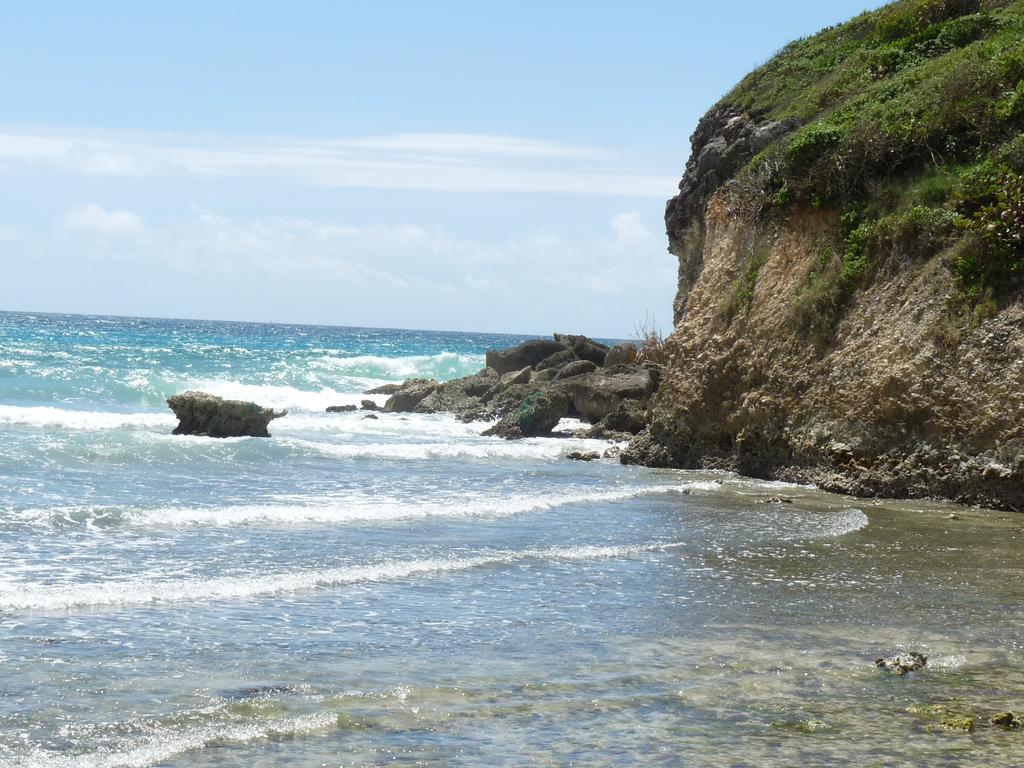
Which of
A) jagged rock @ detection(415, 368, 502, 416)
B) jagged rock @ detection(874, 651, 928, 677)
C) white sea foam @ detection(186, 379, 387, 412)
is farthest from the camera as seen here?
white sea foam @ detection(186, 379, 387, 412)

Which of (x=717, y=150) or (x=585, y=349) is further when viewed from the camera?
(x=585, y=349)

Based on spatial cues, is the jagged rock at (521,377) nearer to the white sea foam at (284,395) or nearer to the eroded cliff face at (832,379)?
the white sea foam at (284,395)

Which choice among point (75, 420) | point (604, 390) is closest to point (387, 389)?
point (604, 390)

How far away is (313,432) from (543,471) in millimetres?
10018

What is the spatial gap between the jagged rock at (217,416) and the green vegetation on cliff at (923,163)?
11741mm

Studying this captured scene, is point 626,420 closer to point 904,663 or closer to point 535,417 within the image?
point 535,417

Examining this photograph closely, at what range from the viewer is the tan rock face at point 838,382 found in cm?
1588

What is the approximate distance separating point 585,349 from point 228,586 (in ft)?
95.4

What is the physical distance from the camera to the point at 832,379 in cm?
1805

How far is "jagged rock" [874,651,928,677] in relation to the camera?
7867mm

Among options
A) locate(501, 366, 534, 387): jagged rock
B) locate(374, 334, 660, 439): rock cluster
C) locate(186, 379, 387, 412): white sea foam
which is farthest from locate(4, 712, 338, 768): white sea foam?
locate(186, 379, 387, 412): white sea foam

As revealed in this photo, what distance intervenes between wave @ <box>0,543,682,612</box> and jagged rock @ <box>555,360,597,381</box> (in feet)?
70.4

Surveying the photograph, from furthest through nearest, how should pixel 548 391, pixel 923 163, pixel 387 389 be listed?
pixel 387 389, pixel 548 391, pixel 923 163

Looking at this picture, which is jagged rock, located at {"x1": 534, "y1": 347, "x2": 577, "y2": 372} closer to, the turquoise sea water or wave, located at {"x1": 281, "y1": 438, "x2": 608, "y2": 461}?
wave, located at {"x1": 281, "y1": 438, "x2": 608, "y2": 461}
